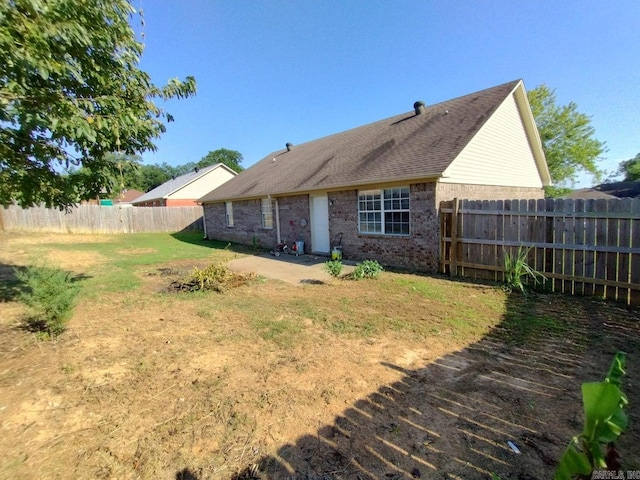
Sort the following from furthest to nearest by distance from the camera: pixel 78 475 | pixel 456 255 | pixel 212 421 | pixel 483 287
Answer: pixel 456 255
pixel 483 287
pixel 212 421
pixel 78 475

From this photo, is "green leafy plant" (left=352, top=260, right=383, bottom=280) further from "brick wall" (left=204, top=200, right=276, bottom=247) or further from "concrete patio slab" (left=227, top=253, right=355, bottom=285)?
"brick wall" (left=204, top=200, right=276, bottom=247)

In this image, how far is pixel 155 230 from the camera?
26875 millimetres

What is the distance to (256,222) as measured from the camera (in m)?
16.5

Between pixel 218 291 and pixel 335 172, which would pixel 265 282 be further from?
pixel 335 172

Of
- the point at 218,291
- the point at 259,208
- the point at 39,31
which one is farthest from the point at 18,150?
the point at 259,208

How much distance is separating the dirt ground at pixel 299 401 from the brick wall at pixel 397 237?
156 inches

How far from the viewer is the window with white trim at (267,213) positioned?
1545 cm

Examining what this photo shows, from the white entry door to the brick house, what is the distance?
0.04 metres

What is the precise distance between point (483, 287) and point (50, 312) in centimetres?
814

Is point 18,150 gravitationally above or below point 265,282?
above

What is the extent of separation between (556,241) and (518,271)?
959 millimetres

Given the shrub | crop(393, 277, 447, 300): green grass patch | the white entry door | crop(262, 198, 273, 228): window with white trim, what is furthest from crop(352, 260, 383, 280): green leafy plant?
crop(262, 198, 273, 228): window with white trim

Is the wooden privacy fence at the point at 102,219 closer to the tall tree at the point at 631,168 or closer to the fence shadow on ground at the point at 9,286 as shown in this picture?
the fence shadow on ground at the point at 9,286

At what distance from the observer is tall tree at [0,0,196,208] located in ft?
10.2
